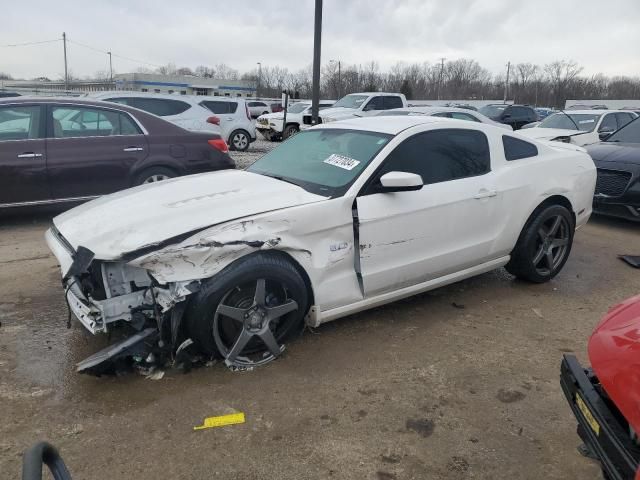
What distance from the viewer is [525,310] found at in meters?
4.37

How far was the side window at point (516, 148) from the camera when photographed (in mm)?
4594

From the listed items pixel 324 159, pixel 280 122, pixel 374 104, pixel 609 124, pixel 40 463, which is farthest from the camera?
pixel 280 122

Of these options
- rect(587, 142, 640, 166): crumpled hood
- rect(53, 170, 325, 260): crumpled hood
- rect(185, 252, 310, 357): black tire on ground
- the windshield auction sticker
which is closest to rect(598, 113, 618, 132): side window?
rect(587, 142, 640, 166): crumpled hood

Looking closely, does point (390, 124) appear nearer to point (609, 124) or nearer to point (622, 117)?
point (609, 124)

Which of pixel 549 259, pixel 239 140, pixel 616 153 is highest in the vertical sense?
pixel 616 153

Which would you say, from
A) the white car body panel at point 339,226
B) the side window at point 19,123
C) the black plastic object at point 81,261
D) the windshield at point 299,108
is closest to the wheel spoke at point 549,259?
the white car body panel at point 339,226

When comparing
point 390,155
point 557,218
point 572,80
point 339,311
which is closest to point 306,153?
point 390,155

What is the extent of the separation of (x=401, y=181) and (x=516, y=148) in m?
1.78

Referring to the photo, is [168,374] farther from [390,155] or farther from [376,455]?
[390,155]

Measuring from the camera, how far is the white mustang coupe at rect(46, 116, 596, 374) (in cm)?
299

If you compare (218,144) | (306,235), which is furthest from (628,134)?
(306,235)

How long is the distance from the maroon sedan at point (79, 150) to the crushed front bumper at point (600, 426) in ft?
18.7

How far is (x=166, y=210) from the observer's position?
329 cm

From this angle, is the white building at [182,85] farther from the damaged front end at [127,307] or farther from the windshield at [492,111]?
the damaged front end at [127,307]
